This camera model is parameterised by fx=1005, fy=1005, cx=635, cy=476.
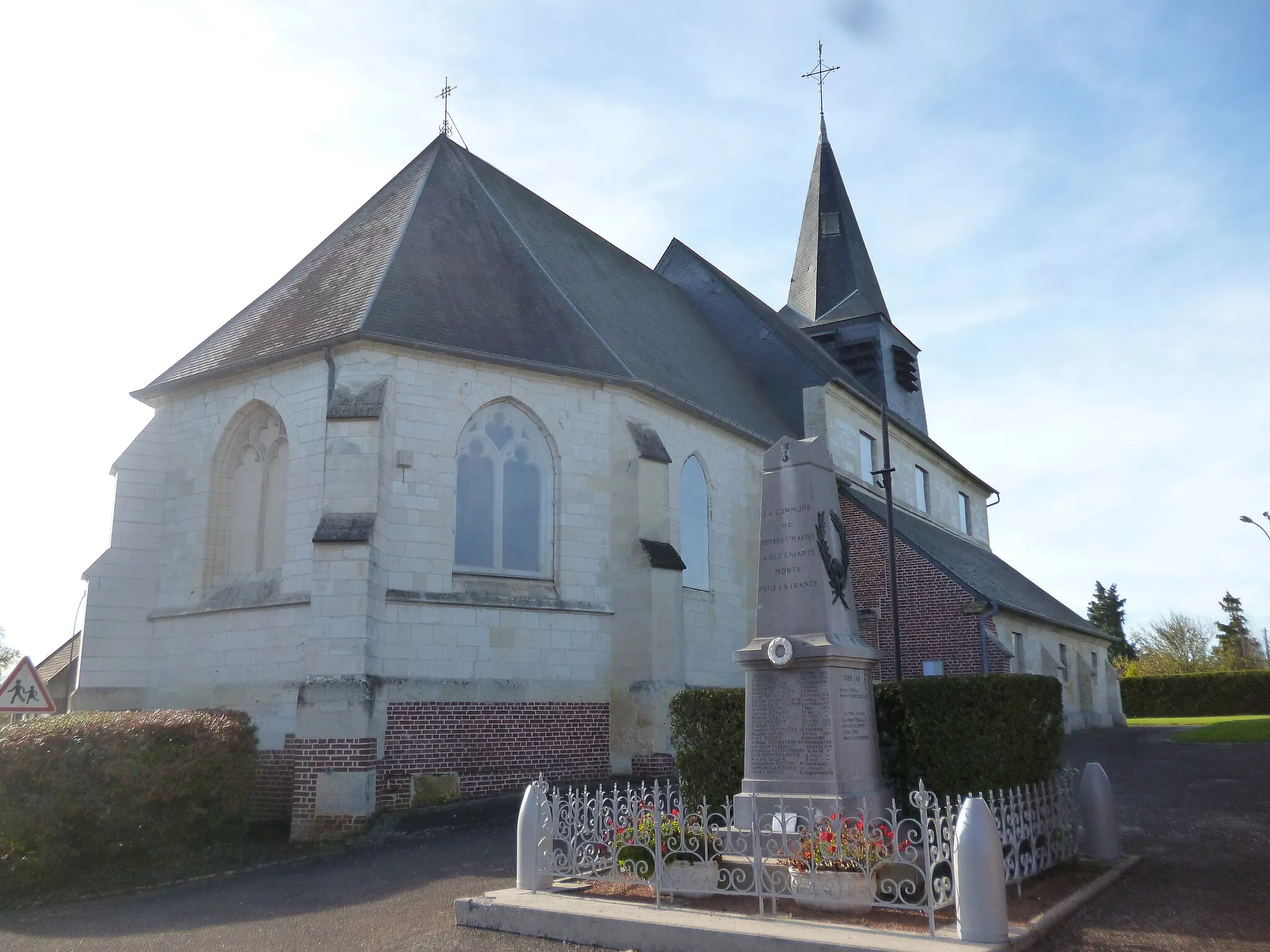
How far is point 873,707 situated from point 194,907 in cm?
630

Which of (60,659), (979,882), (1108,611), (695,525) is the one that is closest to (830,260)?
(695,525)

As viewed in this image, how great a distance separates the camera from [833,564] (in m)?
8.91

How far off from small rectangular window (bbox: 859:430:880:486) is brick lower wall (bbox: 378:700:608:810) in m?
12.1

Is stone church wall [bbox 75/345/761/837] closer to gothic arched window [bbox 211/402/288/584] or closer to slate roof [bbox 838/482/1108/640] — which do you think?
gothic arched window [bbox 211/402/288/584]

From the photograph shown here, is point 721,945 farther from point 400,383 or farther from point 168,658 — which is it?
point 168,658

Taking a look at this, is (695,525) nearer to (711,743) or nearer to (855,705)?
(711,743)

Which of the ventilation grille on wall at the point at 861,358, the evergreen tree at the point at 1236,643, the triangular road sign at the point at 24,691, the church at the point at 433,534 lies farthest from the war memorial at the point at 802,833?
the evergreen tree at the point at 1236,643

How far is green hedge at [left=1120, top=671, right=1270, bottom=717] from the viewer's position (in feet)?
111

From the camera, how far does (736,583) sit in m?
18.5

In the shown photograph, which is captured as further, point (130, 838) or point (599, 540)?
point (599, 540)

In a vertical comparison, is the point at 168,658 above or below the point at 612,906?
above

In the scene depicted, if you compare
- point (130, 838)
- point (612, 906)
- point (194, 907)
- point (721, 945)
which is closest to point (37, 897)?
point (130, 838)

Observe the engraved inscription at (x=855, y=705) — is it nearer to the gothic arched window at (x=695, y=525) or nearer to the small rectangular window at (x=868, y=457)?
the gothic arched window at (x=695, y=525)

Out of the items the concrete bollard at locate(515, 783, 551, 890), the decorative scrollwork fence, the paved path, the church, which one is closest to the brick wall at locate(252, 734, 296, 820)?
the church
